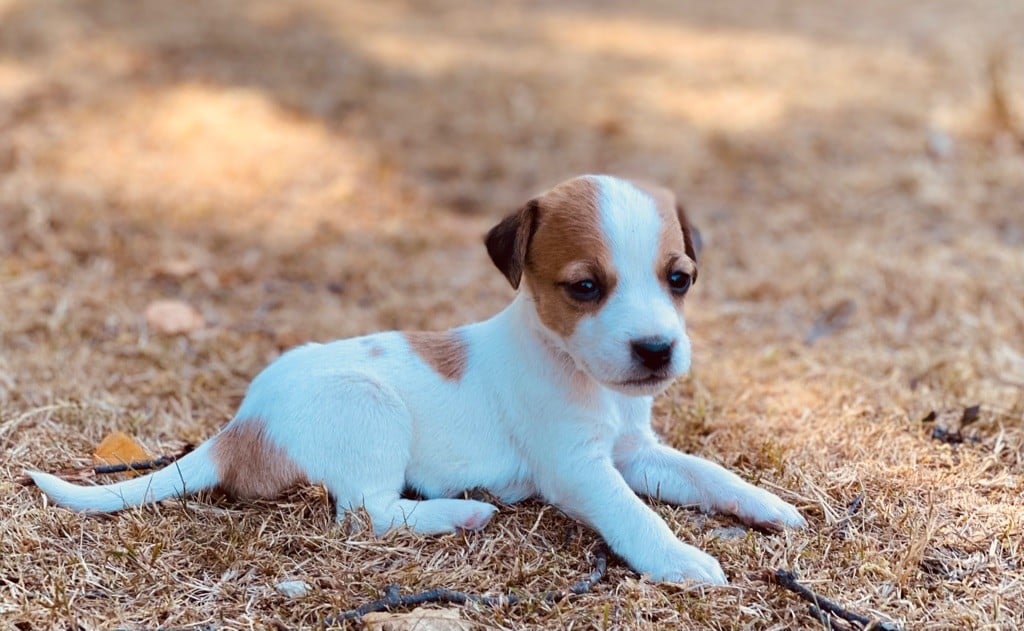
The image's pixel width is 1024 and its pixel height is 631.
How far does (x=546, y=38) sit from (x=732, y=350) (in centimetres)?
770

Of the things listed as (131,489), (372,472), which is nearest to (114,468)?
(131,489)

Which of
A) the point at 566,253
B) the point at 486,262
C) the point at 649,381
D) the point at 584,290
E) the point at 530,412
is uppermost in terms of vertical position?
the point at 566,253

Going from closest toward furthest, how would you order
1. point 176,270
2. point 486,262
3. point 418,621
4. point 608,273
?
point 418,621
point 608,273
point 176,270
point 486,262

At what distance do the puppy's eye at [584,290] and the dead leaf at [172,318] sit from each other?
3.23 meters

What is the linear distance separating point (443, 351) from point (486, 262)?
337 centimetres

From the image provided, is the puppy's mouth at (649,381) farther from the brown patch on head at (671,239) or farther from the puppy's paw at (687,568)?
the puppy's paw at (687,568)

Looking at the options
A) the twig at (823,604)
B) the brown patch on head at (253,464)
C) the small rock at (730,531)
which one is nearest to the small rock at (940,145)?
the small rock at (730,531)

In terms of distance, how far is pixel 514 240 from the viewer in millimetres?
3824

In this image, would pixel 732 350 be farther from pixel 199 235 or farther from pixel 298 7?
pixel 298 7

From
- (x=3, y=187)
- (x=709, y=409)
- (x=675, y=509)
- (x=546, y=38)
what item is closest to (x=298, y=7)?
(x=546, y=38)

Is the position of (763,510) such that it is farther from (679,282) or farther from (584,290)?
(584,290)

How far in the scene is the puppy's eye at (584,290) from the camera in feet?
11.8

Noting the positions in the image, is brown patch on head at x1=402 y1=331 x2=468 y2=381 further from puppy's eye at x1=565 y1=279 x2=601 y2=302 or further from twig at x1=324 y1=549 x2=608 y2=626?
twig at x1=324 y1=549 x2=608 y2=626

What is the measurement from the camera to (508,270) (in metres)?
3.87
